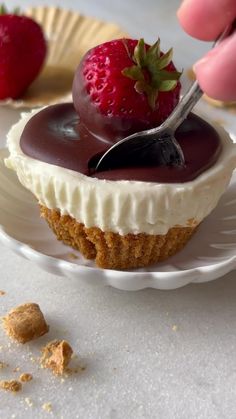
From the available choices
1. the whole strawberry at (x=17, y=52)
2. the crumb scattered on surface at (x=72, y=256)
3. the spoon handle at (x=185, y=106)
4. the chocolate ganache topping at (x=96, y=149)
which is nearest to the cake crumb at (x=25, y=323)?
the crumb scattered on surface at (x=72, y=256)

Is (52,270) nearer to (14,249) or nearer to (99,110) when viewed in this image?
(14,249)

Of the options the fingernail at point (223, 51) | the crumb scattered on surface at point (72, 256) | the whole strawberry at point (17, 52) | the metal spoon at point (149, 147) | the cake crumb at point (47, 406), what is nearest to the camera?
the fingernail at point (223, 51)

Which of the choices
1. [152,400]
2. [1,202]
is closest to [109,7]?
[1,202]

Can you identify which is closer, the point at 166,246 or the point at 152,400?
the point at 152,400

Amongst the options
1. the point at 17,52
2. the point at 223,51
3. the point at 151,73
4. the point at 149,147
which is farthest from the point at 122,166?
the point at 17,52

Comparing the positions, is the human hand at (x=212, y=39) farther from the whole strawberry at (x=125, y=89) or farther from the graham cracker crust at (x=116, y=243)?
the graham cracker crust at (x=116, y=243)
